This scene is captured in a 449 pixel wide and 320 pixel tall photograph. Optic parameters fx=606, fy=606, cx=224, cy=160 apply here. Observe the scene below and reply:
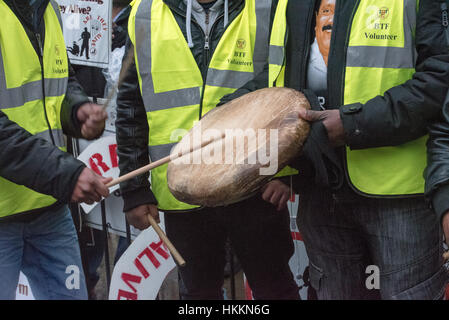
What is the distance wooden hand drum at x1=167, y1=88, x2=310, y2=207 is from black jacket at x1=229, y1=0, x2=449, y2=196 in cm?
19

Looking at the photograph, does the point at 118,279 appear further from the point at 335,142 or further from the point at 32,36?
the point at 335,142

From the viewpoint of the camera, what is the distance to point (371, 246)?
238 centimetres

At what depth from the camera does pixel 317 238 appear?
2.52 metres

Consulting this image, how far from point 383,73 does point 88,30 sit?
2089mm

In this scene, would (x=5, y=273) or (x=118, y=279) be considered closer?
(x=5, y=273)

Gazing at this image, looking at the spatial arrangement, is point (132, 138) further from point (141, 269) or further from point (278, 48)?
point (141, 269)

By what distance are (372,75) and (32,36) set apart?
161 cm

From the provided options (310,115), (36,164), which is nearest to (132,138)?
(36,164)

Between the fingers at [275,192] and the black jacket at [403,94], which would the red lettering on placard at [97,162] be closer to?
the fingers at [275,192]

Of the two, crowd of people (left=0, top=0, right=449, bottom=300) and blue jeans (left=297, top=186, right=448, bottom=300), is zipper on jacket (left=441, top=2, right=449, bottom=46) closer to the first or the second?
crowd of people (left=0, top=0, right=449, bottom=300)

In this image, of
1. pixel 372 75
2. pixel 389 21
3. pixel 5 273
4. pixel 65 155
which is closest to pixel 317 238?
pixel 372 75

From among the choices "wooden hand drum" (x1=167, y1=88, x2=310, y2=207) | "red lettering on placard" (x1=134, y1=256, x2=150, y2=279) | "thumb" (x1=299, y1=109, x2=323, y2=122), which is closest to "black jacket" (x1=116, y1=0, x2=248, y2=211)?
"wooden hand drum" (x1=167, y1=88, x2=310, y2=207)
